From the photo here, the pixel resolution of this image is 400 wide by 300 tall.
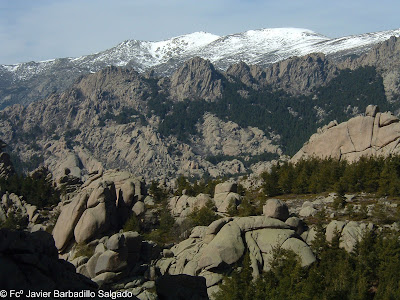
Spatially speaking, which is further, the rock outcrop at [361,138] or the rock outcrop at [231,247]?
the rock outcrop at [361,138]

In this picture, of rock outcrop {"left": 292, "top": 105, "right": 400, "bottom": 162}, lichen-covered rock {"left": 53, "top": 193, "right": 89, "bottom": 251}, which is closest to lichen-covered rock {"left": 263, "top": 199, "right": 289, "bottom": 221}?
lichen-covered rock {"left": 53, "top": 193, "right": 89, "bottom": 251}

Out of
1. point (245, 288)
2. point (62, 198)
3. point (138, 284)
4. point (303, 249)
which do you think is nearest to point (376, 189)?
point (303, 249)

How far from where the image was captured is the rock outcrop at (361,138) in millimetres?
110875

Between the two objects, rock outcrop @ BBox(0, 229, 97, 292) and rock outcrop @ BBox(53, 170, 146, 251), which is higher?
rock outcrop @ BBox(0, 229, 97, 292)

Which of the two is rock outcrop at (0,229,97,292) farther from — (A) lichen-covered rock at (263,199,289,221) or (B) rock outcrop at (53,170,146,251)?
(B) rock outcrop at (53,170,146,251)

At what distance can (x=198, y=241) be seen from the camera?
67.6m

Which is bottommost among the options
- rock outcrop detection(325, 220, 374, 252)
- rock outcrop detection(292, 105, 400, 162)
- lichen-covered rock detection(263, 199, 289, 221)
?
rock outcrop detection(325, 220, 374, 252)

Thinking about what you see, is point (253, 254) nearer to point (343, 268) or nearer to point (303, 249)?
point (303, 249)

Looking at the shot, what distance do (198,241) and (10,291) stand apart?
141ft

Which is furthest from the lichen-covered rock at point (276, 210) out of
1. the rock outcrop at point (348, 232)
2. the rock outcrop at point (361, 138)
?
the rock outcrop at point (361, 138)

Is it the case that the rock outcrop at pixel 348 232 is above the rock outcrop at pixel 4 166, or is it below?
below

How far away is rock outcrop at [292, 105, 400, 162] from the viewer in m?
111

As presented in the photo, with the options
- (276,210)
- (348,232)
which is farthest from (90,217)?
(348,232)

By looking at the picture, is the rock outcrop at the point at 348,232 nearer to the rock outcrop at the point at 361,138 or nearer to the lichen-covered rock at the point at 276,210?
the lichen-covered rock at the point at 276,210
